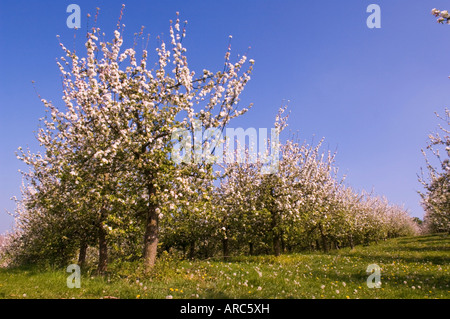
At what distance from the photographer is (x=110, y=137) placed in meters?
11.8

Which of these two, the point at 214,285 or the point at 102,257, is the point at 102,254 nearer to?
the point at 102,257

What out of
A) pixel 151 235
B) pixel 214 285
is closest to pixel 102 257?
pixel 151 235

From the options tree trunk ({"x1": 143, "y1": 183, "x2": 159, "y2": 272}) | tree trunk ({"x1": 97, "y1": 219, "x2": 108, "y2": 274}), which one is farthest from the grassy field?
tree trunk ({"x1": 97, "y1": 219, "x2": 108, "y2": 274})

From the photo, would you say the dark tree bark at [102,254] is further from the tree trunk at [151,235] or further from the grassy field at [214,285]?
the tree trunk at [151,235]

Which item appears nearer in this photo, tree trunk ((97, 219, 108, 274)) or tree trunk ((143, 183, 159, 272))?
tree trunk ((143, 183, 159, 272))

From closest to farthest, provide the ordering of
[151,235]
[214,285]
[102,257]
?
[214,285] < [151,235] < [102,257]

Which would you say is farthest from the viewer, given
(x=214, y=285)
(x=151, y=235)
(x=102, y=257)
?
(x=102, y=257)

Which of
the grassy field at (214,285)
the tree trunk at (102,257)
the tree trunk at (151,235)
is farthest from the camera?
the tree trunk at (102,257)

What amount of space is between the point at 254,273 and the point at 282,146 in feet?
37.0

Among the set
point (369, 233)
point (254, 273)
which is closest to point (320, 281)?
point (254, 273)

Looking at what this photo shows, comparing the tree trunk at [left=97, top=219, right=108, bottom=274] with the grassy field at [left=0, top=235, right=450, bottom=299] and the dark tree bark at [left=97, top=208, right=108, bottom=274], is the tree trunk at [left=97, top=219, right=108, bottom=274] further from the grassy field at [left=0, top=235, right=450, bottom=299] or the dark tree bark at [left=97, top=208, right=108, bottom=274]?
the grassy field at [left=0, top=235, right=450, bottom=299]

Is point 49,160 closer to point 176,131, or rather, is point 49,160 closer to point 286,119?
point 176,131

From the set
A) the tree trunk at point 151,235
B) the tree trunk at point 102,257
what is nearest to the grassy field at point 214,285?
the tree trunk at point 151,235

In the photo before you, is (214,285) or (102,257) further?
(102,257)
